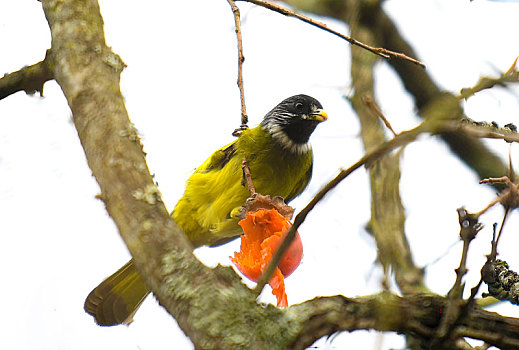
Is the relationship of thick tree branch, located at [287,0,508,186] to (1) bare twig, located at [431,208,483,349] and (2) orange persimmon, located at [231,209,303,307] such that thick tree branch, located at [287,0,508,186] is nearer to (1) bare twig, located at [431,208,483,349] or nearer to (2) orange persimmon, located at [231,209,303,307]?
(2) orange persimmon, located at [231,209,303,307]

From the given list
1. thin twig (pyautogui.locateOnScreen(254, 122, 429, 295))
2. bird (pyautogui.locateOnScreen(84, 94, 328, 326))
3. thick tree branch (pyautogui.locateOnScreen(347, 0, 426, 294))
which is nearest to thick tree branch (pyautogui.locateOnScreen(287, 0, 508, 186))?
thick tree branch (pyautogui.locateOnScreen(347, 0, 426, 294))

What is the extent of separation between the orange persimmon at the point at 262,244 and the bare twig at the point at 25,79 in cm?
94

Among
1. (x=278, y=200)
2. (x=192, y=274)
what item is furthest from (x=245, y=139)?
(x=192, y=274)

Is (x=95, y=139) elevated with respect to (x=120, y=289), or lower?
lower

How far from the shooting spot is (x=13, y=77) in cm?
231

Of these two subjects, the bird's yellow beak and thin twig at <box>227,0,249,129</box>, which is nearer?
thin twig at <box>227,0,249,129</box>

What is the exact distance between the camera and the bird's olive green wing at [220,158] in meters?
4.25

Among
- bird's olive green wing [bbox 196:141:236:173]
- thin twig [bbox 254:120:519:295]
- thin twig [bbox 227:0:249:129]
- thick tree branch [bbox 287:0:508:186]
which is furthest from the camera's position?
bird's olive green wing [bbox 196:141:236:173]

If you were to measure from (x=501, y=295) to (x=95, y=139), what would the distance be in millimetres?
1238

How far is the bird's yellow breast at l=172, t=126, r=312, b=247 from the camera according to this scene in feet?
13.3

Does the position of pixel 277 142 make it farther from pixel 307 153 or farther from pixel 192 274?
pixel 192 274

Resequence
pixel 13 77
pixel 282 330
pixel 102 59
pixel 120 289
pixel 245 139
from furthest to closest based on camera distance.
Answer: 1. pixel 245 139
2. pixel 120 289
3. pixel 13 77
4. pixel 102 59
5. pixel 282 330

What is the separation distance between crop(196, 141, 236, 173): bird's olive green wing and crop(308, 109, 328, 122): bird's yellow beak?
2.08 feet

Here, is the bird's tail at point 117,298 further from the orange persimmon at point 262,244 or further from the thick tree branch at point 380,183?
the thick tree branch at point 380,183
